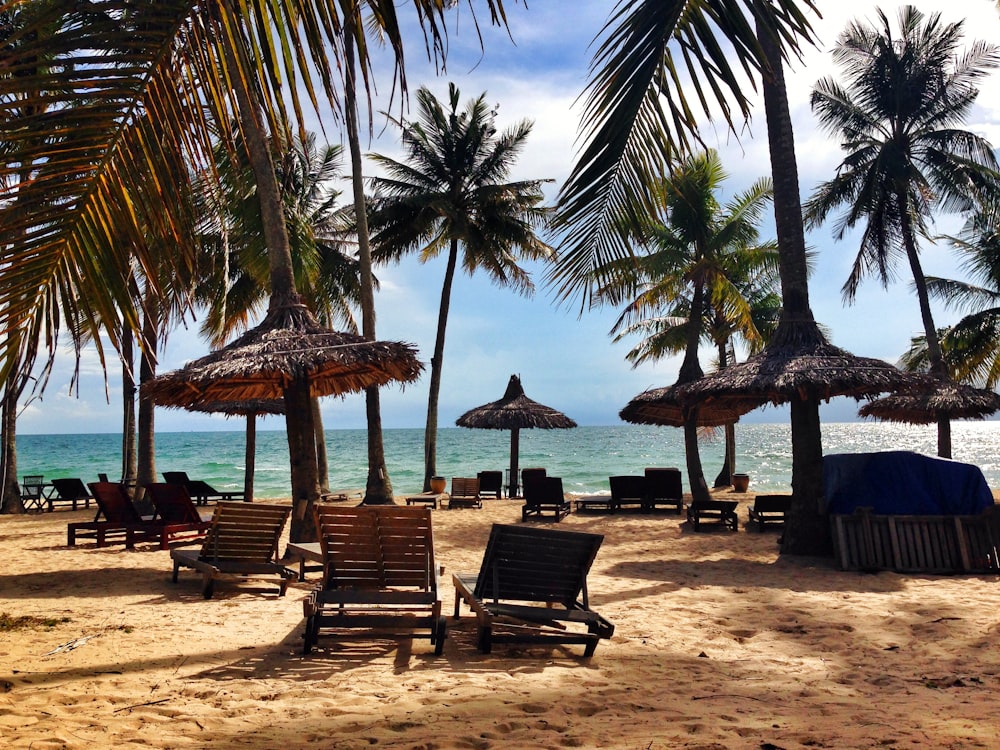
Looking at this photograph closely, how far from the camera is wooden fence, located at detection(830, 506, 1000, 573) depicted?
28.0 ft

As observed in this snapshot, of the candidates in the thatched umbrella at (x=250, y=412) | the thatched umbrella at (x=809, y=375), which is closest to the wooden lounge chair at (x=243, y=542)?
the thatched umbrella at (x=809, y=375)

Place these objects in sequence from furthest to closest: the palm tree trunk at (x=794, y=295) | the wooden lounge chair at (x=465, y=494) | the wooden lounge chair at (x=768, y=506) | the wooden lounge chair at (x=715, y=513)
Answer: the wooden lounge chair at (x=465, y=494) → the wooden lounge chair at (x=715, y=513) → the wooden lounge chair at (x=768, y=506) → the palm tree trunk at (x=794, y=295)

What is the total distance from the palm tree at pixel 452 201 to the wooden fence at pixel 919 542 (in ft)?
43.3

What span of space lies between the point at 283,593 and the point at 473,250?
15413 millimetres

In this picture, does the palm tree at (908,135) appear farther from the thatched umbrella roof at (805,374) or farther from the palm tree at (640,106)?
the palm tree at (640,106)

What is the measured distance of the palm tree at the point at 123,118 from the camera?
5.79ft

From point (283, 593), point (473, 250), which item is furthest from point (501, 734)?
point (473, 250)

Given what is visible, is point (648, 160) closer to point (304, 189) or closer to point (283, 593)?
point (283, 593)

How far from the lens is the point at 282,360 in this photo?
859cm

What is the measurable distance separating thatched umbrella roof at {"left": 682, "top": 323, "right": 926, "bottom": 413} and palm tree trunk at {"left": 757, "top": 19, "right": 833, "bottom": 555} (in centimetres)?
13

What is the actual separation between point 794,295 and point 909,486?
9.23 feet

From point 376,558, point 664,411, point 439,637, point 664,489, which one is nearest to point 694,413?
point 664,411

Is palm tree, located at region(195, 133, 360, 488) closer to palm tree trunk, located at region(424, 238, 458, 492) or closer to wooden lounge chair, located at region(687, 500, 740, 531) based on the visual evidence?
palm tree trunk, located at region(424, 238, 458, 492)

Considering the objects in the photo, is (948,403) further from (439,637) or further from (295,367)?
(439,637)
